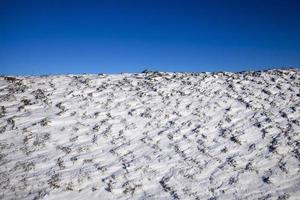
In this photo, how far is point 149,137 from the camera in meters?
9.58

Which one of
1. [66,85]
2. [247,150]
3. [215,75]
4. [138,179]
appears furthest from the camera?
[215,75]

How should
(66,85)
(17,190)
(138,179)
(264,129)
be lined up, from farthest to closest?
(66,85), (264,129), (138,179), (17,190)

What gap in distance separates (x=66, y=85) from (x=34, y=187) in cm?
591

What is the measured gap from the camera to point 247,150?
901cm

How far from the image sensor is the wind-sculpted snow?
7.48 meters

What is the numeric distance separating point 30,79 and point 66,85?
5.42 ft

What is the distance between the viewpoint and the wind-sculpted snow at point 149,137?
7.48 meters

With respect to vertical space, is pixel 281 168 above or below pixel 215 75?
below

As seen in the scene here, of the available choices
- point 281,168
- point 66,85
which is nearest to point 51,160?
point 66,85

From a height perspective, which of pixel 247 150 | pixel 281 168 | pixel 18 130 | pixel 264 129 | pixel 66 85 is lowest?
pixel 281 168

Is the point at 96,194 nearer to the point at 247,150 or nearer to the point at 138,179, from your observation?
the point at 138,179

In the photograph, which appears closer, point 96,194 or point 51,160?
point 96,194

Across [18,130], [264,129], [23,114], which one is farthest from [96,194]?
[264,129]

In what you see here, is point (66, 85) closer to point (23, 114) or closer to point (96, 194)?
point (23, 114)
